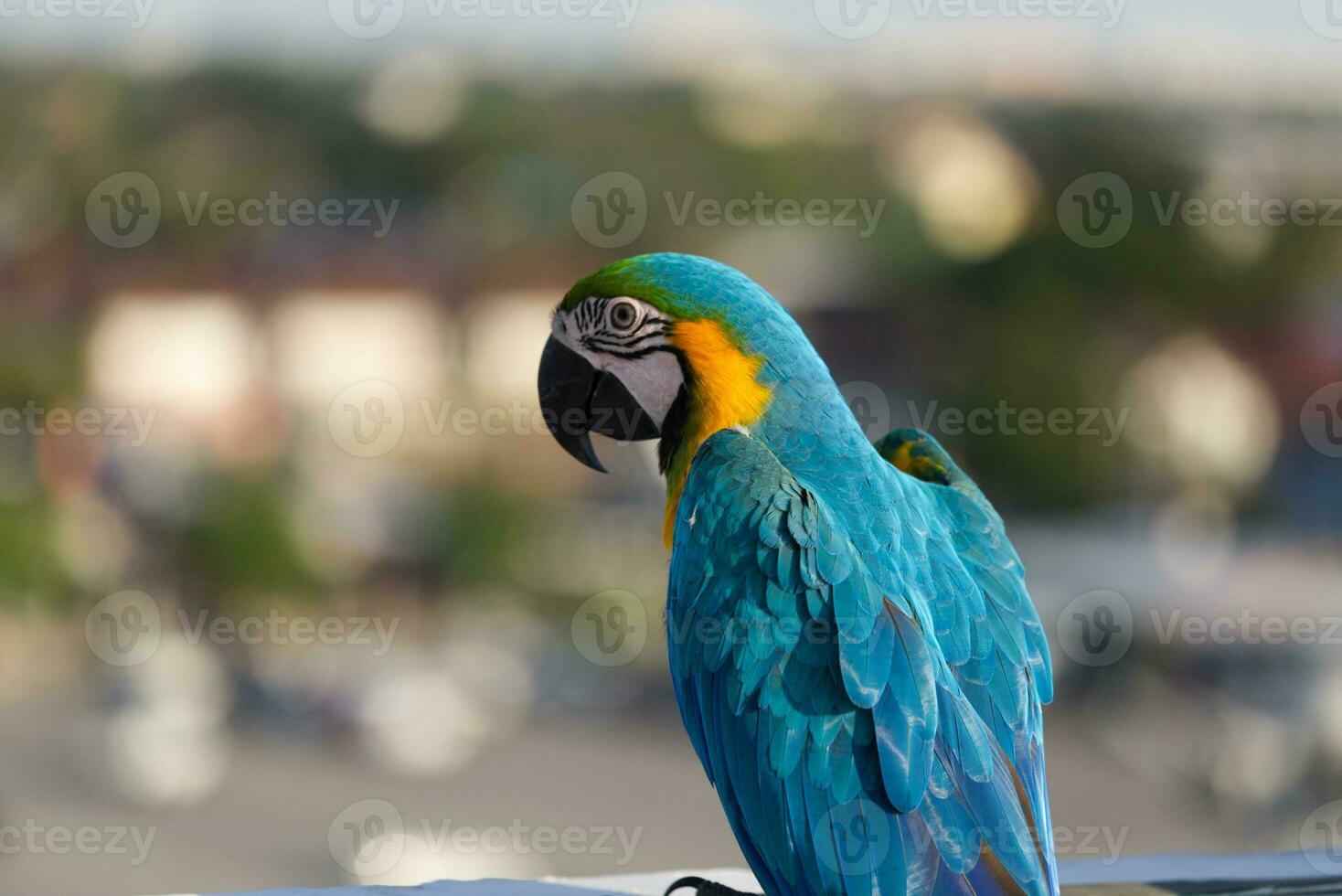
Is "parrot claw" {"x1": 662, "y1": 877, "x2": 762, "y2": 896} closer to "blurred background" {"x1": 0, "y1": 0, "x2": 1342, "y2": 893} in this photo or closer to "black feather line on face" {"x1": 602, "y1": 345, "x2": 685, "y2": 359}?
"black feather line on face" {"x1": 602, "y1": 345, "x2": 685, "y2": 359}

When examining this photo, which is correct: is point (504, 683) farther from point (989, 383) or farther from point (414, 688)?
point (989, 383)

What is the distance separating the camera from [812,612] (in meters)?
1.69

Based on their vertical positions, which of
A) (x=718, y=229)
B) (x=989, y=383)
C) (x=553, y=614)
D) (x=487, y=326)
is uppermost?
(x=718, y=229)

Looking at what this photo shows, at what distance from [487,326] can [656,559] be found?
15.8 ft

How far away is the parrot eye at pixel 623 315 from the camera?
1.98 m

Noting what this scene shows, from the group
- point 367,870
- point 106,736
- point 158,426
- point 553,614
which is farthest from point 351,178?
point 367,870

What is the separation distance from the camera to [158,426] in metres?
17.9

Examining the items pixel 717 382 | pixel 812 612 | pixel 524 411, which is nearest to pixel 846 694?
pixel 812 612

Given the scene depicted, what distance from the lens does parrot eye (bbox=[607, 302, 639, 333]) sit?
1979mm

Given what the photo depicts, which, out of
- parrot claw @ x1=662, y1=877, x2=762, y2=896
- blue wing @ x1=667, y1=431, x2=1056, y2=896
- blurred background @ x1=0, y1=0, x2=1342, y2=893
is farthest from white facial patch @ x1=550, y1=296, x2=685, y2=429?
blurred background @ x1=0, y1=0, x2=1342, y2=893

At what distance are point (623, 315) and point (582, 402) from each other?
0.19 meters

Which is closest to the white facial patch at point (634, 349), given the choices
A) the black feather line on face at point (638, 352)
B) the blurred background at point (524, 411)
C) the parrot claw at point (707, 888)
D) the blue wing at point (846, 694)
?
the black feather line on face at point (638, 352)

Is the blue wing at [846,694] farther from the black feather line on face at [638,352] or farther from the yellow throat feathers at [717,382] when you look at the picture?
the black feather line on face at [638,352]

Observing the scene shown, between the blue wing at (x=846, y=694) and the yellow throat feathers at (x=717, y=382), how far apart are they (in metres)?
0.07
